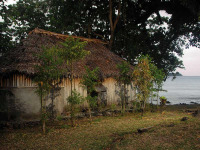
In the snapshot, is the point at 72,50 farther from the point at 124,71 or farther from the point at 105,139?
the point at 124,71

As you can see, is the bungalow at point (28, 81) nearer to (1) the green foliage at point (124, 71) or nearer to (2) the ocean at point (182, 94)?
(1) the green foliage at point (124, 71)

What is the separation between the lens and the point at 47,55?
803 centimetres

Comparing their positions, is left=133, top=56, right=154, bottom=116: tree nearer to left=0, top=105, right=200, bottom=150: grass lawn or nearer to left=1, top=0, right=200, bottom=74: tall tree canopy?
left=0, top=105, right=200, bottom=150: grass lawn

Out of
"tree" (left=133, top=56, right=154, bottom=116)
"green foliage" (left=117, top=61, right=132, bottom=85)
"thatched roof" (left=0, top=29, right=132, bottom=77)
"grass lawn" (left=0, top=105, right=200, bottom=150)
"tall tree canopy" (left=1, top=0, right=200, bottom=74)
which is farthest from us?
"tall tree canopy" (left=1, top=0, right=200, bottom=74)

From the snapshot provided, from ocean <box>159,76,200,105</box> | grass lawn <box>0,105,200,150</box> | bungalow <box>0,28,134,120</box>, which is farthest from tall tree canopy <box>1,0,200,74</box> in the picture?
grass lawn <box>0,105,200,150</box>

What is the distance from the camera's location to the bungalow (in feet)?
32.4

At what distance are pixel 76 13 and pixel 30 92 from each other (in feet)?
34.3

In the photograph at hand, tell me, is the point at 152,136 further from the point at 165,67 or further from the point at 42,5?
the point at 42,5

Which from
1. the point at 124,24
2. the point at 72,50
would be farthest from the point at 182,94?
the point at 72,50

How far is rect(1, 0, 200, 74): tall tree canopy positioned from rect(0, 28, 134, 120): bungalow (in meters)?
5.14

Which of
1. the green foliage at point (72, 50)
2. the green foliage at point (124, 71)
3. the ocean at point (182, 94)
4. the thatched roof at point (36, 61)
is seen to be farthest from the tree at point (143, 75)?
the ocean at point (182, 94)

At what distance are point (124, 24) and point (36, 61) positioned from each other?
10.5m

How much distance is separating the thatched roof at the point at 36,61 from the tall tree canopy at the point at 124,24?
9.33ft

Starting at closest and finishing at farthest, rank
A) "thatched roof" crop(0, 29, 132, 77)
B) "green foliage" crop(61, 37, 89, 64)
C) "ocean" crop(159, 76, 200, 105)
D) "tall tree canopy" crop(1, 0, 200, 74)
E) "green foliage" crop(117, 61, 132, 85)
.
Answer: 1. "green foliage" crop(61, 37, 89, 64)
2. "thatched roof" crop(0, 29, 132, 77)
3. "green foliage" crop(117, 61, 132, 85)
4. "tall tree canopy" crop(1, 0, 200, 74)
5. "ocean" crop(159, 76, 200, 105)
